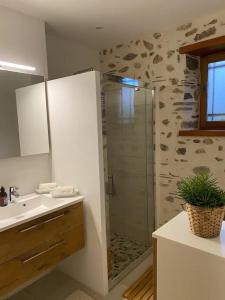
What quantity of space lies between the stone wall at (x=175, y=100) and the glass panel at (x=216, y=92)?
13 cm

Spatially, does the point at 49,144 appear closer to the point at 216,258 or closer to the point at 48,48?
the point at 48,48

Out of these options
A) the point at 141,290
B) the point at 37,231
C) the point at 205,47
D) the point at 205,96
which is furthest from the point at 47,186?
the point at 205,47

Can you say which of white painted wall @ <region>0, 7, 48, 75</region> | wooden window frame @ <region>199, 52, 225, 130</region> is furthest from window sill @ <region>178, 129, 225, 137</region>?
white painted wall @ <region>0, 7, 48, 75</region>

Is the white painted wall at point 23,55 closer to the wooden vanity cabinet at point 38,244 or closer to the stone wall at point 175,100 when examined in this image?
the wooden vanity cabinet at point 38,244

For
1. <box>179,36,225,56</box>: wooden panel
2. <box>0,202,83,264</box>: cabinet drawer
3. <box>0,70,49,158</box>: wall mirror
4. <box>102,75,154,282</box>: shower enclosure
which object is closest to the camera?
<box>0,202,83,264</box>: cabinet drawer

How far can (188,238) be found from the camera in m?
1.08

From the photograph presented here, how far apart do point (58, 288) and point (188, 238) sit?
156 cm

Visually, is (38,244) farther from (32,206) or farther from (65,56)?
(65,56)

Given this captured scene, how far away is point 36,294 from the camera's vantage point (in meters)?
2.03

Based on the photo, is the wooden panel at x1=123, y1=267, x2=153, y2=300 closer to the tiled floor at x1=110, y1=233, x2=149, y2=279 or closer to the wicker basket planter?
the tiled floor at x1=110, y1=233, x2=149, y2=279

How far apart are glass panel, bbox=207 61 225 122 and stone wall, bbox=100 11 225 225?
13 centimetres

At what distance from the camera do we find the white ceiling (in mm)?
1809

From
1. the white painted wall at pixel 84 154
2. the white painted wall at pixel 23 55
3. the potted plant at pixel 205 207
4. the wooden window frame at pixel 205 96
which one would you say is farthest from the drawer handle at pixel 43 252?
the wooden window frame at pixel 205 96

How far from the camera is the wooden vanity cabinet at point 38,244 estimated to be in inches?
58.8
